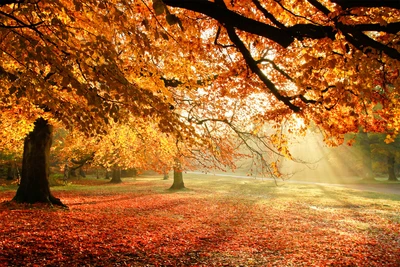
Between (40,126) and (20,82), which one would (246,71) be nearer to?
(20,82)

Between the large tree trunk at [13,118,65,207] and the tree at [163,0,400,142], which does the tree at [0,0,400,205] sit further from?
the large tree trunk at [13,118,65,207]

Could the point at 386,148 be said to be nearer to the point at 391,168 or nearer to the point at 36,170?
the point at 391,168

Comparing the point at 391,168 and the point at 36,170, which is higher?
the point at 36,170

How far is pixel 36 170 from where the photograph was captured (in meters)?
12.6

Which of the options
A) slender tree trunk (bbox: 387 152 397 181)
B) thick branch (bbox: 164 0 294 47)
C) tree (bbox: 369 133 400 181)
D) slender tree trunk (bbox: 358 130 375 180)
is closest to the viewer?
thick branch (bbox: 164 0 294 47)

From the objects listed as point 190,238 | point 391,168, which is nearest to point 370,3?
point 190,238

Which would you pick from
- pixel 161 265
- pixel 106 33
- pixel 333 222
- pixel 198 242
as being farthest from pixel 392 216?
pixel 106 33

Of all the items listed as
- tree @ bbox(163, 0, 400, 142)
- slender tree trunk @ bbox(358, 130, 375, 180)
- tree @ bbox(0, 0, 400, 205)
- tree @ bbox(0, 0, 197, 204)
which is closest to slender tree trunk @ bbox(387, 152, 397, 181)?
slender tree trunk @ bbox(358, 130, 375, 180)

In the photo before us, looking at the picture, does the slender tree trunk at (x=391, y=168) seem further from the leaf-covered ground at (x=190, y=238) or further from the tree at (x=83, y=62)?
the tree at (x=83, y=62)

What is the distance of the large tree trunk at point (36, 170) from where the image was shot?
12453 mm

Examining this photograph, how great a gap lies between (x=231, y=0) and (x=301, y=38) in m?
→ 2.06

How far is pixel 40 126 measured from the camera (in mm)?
13031

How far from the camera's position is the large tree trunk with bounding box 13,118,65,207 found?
12453 millimetres

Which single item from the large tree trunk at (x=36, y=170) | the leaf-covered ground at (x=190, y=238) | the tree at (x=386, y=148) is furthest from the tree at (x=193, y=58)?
the tree at (x=386, y=148)
